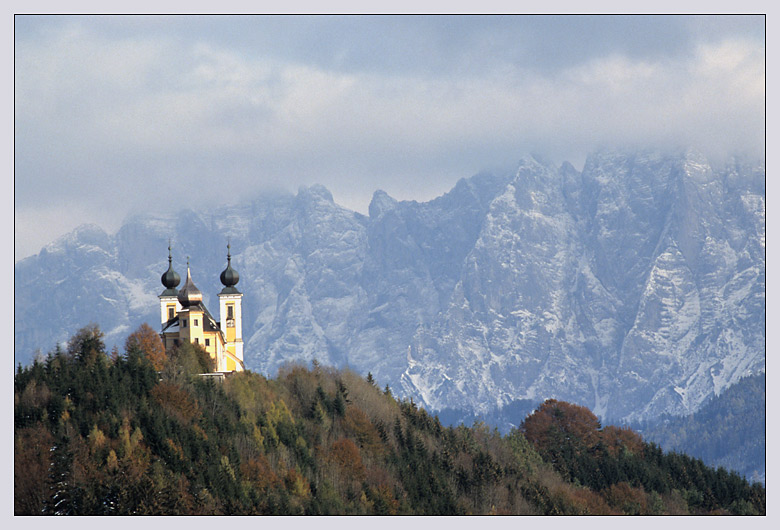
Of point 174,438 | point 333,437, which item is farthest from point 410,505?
point 174,438

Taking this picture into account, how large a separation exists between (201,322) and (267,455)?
1635 cm

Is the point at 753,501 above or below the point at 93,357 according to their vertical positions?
below

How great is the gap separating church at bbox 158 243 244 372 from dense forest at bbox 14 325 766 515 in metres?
2.80

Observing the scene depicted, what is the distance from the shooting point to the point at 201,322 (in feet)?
462

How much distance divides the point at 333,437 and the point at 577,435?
52.6 metres

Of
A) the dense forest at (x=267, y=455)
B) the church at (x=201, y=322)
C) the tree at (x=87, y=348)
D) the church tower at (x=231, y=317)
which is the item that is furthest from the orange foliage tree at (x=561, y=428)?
the tree at (x=87, y=348)

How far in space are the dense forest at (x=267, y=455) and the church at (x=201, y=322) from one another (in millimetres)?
2799

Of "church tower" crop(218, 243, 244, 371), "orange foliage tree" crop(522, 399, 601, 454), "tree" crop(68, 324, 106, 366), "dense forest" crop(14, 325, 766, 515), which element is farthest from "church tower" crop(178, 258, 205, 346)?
"orange foliage tree" crop(522, 399, 601, 454)

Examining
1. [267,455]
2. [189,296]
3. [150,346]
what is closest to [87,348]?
[150,346]

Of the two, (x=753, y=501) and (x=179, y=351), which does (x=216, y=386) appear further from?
(x=753, y=501)

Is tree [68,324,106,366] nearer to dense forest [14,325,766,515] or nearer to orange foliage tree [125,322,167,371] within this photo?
dense forest [14,325,766,515]

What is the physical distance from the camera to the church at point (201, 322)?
140125mm

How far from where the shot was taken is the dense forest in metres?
114

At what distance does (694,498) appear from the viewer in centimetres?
16300
